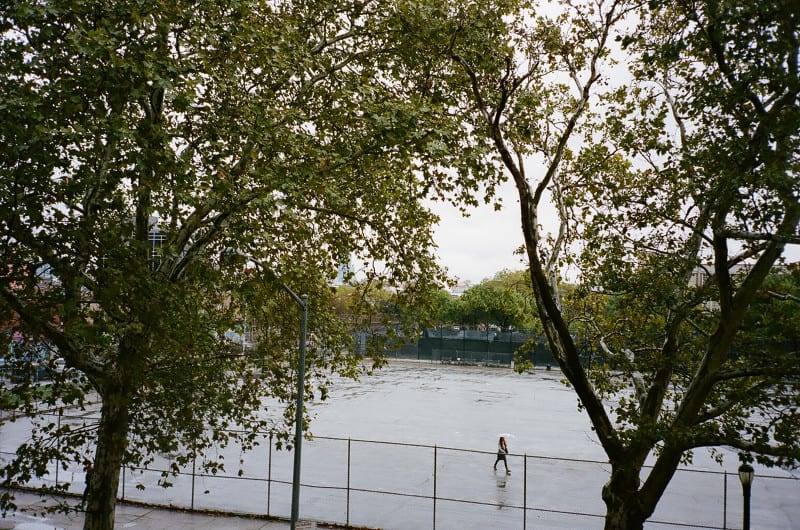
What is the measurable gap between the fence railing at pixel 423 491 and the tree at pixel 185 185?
410cm

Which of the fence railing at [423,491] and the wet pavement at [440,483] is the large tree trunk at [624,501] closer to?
the wet pavement at [440,483]

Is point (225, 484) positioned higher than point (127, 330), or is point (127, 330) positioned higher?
point (127, 330)

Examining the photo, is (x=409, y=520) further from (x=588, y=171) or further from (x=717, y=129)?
(x=717, y=129)

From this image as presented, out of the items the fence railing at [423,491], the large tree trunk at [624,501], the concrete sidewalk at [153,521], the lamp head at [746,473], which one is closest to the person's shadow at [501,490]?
the fence railing at [423,491]

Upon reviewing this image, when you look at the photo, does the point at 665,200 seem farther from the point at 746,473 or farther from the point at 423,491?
the point at 423,491

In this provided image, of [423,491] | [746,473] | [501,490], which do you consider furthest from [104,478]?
[501,490]

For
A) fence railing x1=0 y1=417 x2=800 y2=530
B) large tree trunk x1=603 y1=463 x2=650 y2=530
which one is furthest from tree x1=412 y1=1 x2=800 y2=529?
fence railing x1=0 y1=417 x2=800 y2=530

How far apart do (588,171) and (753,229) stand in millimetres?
3547

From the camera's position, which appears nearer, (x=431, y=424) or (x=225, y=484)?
(x=225, y=484)

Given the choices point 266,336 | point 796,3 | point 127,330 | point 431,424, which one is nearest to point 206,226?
point 266,336

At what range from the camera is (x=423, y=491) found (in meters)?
18.9

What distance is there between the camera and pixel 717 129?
9.07m

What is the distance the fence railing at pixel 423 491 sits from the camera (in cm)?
1652

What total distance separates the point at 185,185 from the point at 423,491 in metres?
13.2
